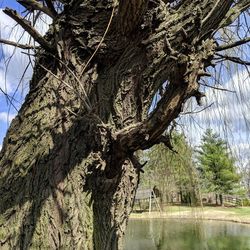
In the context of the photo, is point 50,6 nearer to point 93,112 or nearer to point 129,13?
point 129,13

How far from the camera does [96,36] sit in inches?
51.9

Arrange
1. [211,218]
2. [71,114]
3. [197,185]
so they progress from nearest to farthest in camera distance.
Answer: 1. [71,114]
2. [197,185]
3. [211,218]

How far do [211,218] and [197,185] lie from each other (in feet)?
49.8

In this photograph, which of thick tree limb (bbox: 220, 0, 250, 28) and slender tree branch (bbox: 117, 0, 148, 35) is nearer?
slender tree branch (bbox: 117, 0, 148, 35)

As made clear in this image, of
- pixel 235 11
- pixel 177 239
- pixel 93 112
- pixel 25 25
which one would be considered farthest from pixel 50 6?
pixel 177 239

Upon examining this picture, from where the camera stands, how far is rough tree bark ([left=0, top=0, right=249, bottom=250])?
42.4 inches

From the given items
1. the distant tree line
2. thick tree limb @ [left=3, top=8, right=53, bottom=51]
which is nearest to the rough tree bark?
thick tree limb @ [left=3, top=8, right=53, bottom=51]

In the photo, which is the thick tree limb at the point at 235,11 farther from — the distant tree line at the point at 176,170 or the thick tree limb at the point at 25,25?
the thick tree limb at the point at 25,25

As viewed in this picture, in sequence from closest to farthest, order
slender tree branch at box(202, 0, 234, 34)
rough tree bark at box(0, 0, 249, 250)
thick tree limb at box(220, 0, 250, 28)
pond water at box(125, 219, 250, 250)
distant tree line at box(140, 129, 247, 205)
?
rough tree bark at box(0, 0, 249, 250) < slender tree branch at box(202, 0, 234, 34) < thick tree limb at box(220, 0, 250, 28) < distant tree line at box(140, 129, 247, 205) < pond water at box(125, 219, 250, 250)

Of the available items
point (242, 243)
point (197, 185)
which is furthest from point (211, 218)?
point (197, 185)

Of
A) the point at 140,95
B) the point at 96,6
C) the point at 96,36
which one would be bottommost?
the point at 140,95

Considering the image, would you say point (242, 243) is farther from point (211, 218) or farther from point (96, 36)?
point (96, 36)

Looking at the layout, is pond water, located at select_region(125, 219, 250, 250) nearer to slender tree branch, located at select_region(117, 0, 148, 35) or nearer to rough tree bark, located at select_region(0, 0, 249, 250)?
rough tree bark, located at select_region(0, 0, 249, 250)

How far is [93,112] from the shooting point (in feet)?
3.71
